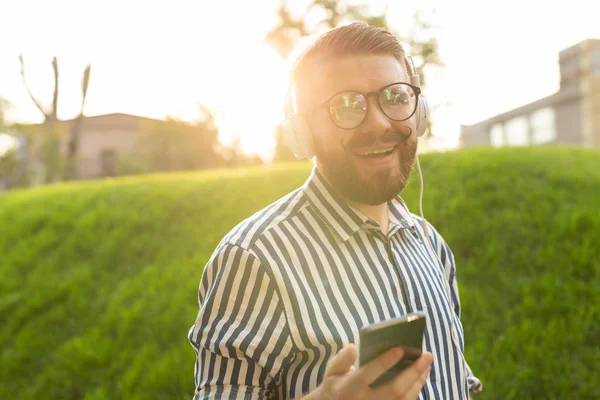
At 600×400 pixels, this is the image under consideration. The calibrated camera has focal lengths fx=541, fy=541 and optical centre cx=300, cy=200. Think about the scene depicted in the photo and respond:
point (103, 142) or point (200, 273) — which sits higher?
point (103, 142)

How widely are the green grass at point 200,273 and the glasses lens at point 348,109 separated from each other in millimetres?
2802

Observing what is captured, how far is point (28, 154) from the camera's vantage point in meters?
24.5

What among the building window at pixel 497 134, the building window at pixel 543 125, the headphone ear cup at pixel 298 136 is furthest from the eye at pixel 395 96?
the building window at pixel 497 134

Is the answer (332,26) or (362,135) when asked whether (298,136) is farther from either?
(332,26)

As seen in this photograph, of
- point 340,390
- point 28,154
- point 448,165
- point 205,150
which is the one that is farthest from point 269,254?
point 205,150

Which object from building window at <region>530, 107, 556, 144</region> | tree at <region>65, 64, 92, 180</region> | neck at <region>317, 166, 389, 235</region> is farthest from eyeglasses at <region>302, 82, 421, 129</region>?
building window at <region>530, 107, 556, 144</region>

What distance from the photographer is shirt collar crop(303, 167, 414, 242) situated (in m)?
1.65

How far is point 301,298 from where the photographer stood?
4.81 feet

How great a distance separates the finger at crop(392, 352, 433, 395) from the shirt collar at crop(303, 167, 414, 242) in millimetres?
530

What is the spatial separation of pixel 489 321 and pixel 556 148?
4001 mm

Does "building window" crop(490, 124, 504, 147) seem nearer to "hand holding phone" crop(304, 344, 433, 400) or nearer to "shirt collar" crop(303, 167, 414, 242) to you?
"shirt collar" crop(303, 167, 414, 242)

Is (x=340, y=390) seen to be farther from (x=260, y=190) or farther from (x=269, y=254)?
(x=260, y=190)

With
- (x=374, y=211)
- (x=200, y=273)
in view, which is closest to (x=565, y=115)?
(x=200, y=273)

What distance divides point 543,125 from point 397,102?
130 ft
